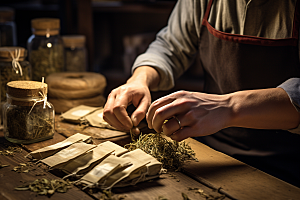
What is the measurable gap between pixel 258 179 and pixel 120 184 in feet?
1.37

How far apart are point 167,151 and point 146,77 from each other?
461 millimetres

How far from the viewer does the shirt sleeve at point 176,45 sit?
1554mm

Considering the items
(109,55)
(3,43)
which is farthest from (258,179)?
(109,55)

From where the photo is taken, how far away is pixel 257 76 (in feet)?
4.52

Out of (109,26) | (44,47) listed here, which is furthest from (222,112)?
(109,26)

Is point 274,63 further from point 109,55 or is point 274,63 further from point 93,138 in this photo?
point 109,55

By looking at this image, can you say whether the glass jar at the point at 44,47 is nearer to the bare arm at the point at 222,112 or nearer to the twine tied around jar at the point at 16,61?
the twine tied around jar at the point at 16,61

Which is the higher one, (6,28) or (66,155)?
(6,28)

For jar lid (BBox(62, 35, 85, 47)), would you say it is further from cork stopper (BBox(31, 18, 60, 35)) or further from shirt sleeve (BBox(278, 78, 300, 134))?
shirt sleeve (BBox(278, 78, 300, 134))

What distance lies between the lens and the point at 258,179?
96cm

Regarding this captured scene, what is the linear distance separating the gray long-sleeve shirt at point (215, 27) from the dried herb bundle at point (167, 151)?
0.39 meters

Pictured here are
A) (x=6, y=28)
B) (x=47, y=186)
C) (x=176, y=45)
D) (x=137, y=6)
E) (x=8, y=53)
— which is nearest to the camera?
(x=47, y=186)

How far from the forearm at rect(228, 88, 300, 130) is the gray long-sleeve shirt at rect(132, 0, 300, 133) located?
3 cm

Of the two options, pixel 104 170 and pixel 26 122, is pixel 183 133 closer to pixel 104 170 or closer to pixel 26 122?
pixel 104 170
